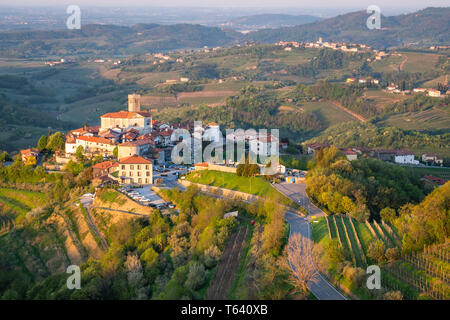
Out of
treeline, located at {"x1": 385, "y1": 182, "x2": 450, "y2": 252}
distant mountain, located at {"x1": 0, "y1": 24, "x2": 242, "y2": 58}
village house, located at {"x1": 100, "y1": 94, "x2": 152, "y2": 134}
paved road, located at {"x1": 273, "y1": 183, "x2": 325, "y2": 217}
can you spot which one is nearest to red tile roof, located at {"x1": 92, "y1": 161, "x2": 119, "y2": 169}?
village house, located at {"x1": 100, "y1": 94, "x2": 152, "y2": 134}

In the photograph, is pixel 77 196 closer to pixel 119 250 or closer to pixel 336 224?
pixel 119 250

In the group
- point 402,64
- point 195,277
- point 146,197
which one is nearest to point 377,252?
point 195,277

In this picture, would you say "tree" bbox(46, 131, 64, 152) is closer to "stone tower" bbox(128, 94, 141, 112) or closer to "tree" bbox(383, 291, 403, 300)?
"stone tower" bbox(128, 94, 141, 112)

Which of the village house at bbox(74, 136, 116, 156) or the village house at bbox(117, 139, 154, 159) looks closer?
the village house at bbox(117, 139, 154, 159)

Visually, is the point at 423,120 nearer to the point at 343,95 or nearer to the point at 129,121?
the point at 343,95

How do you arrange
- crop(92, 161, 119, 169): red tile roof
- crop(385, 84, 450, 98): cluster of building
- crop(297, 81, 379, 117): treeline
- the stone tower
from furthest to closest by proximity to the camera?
1. crop(385, 84, 450, 98): cluster of building
2. crop(297, 81, 379, 117): treeline
3. the stone tower
4. crop(92, 161, 119, 169): red tile roof

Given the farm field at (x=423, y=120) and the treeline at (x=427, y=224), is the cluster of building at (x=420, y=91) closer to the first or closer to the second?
the farm field at (x=423, y=120)
